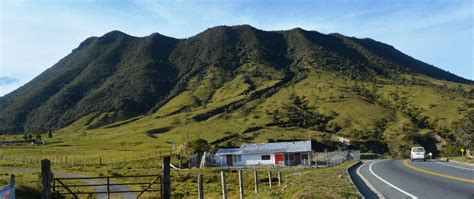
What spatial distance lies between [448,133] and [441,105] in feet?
113

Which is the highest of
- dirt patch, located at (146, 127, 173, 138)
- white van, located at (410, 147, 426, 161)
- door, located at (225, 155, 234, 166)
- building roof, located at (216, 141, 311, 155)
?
dirt patch, located at (146, 127, 173, 138)

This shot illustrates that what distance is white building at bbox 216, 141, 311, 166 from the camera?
85.6m

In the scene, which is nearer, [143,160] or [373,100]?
[143,160]

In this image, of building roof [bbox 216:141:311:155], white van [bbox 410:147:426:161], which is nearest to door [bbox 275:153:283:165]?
building roof [bbox 216:141:311:155]

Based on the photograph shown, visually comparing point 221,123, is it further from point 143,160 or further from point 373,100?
point 143,160

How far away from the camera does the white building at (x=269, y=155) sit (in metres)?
85.6

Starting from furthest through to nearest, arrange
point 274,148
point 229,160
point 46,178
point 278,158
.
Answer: point 229,160
point 274,148
point 278,158
point 46,178

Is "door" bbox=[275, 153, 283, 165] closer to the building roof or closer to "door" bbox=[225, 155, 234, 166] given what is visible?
the building roof

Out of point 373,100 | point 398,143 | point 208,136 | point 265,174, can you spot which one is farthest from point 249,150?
point 373,100

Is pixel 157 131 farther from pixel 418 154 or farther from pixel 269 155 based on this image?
pixel 418 154

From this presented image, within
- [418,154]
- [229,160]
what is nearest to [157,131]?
[229,160]

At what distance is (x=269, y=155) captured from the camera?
8806cm

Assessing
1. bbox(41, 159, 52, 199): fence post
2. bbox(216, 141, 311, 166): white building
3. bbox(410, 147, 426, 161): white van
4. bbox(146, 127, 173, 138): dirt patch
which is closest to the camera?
bbox(41, 159, 52, 199): fence post

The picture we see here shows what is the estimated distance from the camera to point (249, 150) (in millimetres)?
89312
